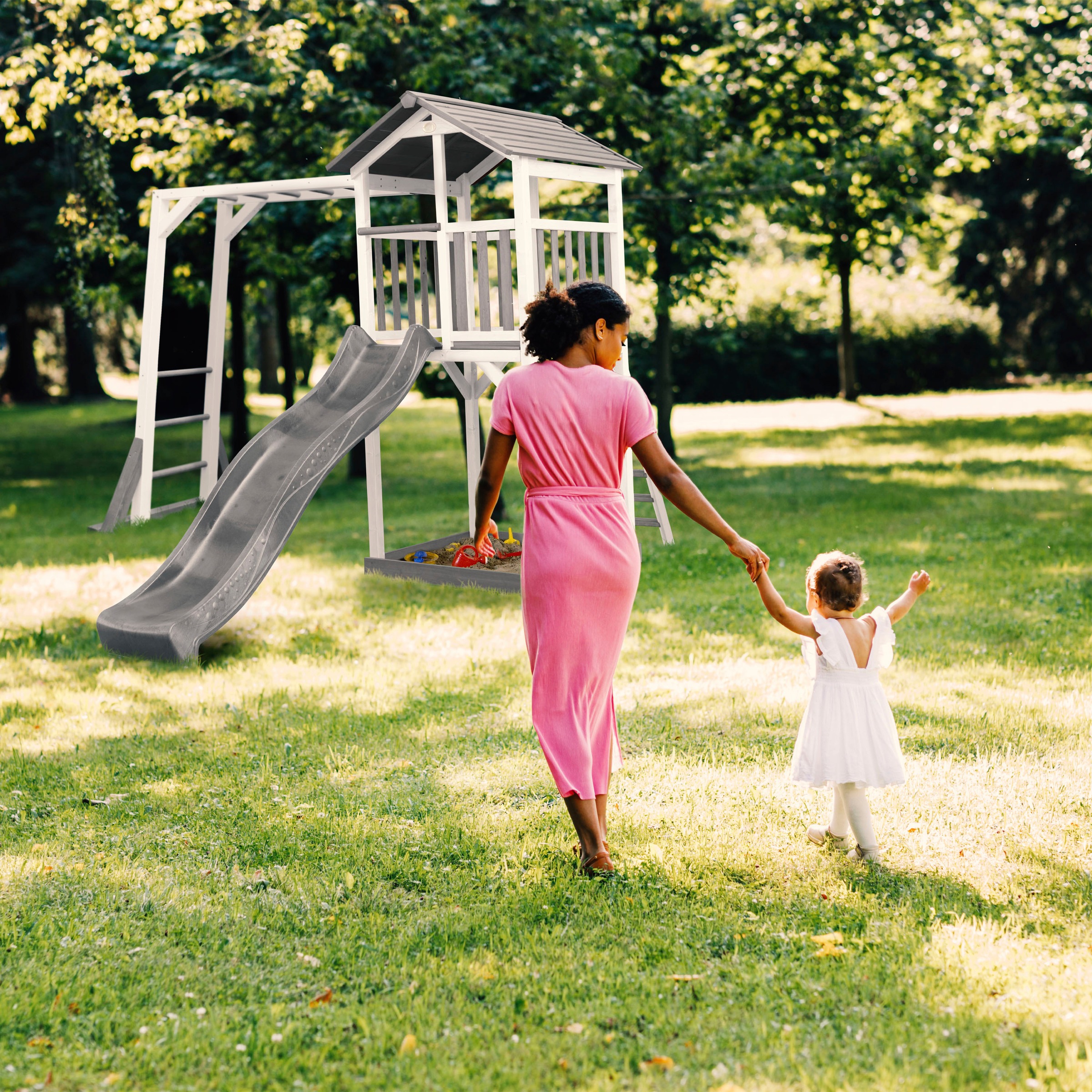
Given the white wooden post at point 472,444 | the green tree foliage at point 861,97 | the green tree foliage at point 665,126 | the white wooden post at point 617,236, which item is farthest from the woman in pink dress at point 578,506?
the green tree foliage at point 861,97

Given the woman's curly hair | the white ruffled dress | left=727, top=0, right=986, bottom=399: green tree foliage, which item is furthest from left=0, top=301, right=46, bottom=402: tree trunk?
the white ruffled dress

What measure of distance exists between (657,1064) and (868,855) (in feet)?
5.07

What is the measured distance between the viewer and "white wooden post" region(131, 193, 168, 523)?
10547 mm

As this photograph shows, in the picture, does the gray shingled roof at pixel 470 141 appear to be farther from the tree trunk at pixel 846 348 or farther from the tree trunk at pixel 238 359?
the tree trunk at pixel 846 348

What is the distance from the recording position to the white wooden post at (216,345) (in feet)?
35.1

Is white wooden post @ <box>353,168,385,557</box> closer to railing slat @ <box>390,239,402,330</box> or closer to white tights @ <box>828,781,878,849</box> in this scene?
railing slat @ <box>390,239,402,330</box>

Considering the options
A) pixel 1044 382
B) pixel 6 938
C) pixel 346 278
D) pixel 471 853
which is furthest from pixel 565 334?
pixel 1044 382

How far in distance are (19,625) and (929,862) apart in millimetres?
6940

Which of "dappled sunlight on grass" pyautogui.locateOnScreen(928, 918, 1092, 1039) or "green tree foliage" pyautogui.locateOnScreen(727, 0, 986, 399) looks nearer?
Answer: "dappled sunlight on grass" pyautogui.locateOnScreen(928, 918, 1092, 1039)

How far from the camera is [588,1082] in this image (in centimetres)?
319

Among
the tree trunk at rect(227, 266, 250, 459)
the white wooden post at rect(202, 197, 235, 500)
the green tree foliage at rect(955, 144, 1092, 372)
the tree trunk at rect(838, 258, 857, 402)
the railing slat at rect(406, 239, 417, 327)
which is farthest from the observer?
the green tree foliage at rect(955, 144, 1092, 372)

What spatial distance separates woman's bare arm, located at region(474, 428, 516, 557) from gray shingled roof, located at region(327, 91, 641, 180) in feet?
14.3

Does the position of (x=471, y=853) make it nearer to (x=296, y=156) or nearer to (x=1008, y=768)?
(x=1008, y=768)

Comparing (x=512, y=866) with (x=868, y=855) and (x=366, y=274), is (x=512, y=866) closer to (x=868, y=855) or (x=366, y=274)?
(x=868, y=855)
